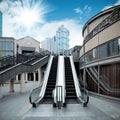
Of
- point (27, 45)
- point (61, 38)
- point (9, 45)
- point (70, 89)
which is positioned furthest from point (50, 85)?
point (27, 45)

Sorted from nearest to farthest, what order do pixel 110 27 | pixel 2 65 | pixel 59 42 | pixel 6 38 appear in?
pixel 110 27 → pixel 2 65 → pixel 59 42 → pixel 6 38

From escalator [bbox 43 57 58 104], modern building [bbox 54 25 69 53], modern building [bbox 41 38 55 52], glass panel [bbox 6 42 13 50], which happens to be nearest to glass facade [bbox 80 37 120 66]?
escalator [bbox 43 57 58 104]

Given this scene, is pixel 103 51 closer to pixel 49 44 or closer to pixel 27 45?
pixel 49 44

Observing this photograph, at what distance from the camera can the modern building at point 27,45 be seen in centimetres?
6275

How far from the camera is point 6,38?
5641cm

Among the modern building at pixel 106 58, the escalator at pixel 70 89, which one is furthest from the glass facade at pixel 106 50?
the escalator at pixel 70 89

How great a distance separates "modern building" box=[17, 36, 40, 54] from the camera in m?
62.8

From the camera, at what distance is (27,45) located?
63594 mm

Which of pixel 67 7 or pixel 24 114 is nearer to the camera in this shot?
pixel 67 7

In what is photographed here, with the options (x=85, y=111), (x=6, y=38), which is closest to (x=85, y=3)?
(x=85, y=111)

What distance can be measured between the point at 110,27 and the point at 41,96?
688 centimetres

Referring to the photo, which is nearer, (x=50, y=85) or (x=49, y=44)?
(x=50, y=85)

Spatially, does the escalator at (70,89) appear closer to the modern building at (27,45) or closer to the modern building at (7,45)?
the modern building at (7,45)

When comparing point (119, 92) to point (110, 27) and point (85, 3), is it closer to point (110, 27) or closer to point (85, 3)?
point (110, 27)
